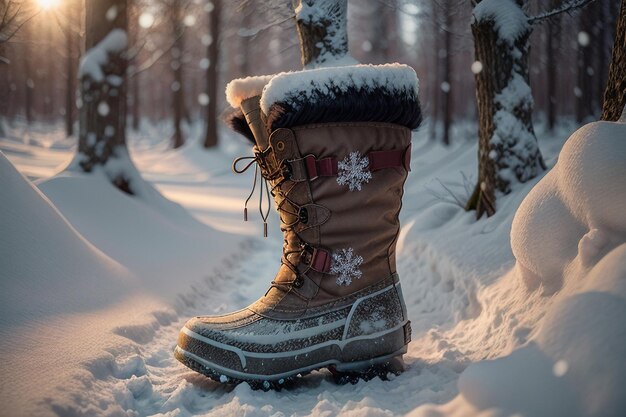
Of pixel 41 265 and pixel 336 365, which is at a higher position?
pixel 41 265

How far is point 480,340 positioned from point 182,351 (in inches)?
40.7

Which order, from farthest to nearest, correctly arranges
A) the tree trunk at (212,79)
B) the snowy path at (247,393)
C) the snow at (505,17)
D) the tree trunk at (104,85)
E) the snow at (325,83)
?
the tree trunk at (212,79), the tree trunk at (104,85), the snow at (505,17), the snow at (325,83), the snowy path at (247,393)

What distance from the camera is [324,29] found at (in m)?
3.49

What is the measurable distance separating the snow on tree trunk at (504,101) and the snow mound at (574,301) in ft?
5.57

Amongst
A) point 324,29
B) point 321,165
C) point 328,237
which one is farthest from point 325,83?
point 324,29

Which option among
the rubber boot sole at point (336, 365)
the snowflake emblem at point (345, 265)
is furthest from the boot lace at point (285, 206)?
the rubber boot sole at point (336, 365)

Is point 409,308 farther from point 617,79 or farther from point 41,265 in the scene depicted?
point 41,265

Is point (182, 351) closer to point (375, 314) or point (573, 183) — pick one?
point (375, 314)

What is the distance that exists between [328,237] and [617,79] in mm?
1380

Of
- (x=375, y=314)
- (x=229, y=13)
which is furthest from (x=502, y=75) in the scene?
(x=229, y=13)

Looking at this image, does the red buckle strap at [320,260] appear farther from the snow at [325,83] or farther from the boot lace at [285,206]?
the snow at [325,83]

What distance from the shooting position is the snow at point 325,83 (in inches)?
64.1

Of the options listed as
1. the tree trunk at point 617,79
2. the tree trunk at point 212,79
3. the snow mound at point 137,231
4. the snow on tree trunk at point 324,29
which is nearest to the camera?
the tree trunk at point 617,79

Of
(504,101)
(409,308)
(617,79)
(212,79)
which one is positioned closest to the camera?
(617,79)
